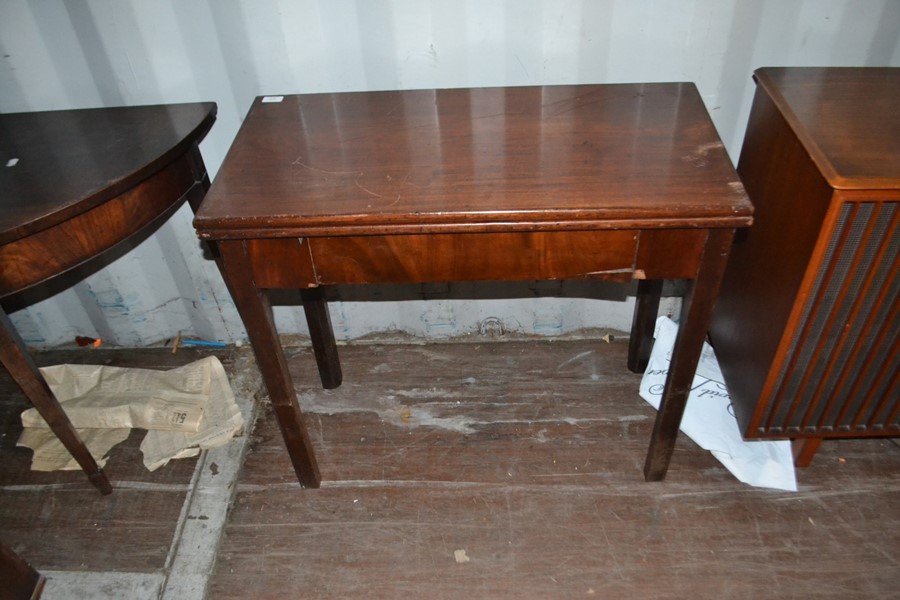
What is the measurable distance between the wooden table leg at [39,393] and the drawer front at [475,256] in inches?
25.3

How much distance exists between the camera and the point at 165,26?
1.51 m

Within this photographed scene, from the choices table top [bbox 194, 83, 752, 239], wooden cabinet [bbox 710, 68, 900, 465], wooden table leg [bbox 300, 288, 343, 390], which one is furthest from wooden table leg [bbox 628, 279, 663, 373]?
wooden table leg [bbox 300, 288, 343, 390]

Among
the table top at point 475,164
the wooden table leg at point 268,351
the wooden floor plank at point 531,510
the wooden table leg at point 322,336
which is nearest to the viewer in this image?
the table top at point 475,164

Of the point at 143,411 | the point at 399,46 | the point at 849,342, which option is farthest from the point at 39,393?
the point at 849,342

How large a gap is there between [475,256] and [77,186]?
76cm

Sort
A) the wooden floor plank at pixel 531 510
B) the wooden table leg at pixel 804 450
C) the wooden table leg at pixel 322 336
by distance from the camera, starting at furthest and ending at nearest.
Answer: the wooden table leg at pixel 322 336 → the wooden table leg at pixel 804 450 → the wooden floor plank at pixel 531 510

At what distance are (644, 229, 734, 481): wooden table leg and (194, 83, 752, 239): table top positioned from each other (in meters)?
0.08

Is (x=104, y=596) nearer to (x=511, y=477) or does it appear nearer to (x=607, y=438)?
(x=511, y=477)

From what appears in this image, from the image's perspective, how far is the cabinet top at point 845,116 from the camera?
1.10m

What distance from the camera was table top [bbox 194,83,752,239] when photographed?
108 centimetres

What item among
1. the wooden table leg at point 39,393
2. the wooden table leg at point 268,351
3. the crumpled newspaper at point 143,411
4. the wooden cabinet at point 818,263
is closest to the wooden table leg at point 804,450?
the wooden cabinet at point 818,263

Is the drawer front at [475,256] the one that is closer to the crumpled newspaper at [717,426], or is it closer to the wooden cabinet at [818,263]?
the wooden cabinet at [818,263]

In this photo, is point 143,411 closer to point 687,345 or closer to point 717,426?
point 687,345

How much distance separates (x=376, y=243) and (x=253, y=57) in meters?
0.71
